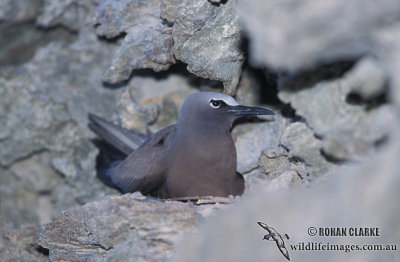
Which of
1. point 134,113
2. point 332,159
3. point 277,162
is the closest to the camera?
point 332,159

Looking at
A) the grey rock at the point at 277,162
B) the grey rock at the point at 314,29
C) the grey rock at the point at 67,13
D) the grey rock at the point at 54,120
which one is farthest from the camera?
the grey rock at the point at 67,13

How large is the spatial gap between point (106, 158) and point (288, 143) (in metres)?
3.47

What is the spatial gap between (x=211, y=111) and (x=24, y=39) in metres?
4.27

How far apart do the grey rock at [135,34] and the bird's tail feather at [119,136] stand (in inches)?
27.1

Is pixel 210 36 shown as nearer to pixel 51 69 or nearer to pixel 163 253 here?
pixel 163 253

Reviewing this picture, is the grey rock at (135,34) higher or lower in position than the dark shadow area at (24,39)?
higher

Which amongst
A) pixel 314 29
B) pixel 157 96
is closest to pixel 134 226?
pixel 314 29

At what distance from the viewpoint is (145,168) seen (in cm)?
630

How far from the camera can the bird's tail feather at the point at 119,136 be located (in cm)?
739

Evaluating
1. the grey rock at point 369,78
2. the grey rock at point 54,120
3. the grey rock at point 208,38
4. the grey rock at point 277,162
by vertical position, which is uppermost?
the grey rock at point 369,78

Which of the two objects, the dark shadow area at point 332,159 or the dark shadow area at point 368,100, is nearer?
the dark shadow area at point 368,100

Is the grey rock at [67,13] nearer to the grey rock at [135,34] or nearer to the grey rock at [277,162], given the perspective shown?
the grey rock at [135,34]

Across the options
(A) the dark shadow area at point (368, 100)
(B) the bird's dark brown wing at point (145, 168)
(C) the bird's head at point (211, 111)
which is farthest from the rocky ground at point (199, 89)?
(B) the bird's dark brown wing at point (145, 168)

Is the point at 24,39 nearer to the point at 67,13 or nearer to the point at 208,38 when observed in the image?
the point at 67,13
